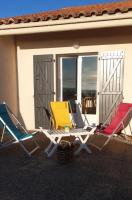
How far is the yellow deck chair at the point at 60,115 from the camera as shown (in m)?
5.54

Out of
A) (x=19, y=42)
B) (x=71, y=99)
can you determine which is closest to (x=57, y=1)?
(x=19, y=42)

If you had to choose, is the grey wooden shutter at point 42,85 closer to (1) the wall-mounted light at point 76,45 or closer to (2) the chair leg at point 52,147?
(1) the wall-mounted light at point 76,45

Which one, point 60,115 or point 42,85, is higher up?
point 42,85

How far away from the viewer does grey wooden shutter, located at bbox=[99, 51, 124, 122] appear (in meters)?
6.05

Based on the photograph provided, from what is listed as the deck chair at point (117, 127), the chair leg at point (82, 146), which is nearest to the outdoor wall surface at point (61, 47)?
the deck chair at point (117, 127)

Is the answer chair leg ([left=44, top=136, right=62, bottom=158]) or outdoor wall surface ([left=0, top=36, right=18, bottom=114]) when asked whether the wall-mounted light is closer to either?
outdoor wall surface ([left=0, top=36, right=18, bottom=114])

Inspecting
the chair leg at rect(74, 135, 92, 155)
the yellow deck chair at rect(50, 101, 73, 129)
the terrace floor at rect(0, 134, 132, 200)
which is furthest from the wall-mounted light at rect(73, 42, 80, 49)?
the terrace floor at rect(0, 134, 132, 200)

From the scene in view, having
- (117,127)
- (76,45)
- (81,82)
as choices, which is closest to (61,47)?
(76,45)

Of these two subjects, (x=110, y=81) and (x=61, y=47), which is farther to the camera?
(x=61, y=47)

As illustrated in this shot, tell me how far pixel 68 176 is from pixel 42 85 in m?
3.54

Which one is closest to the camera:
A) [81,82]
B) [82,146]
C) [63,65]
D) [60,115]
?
[82,146]

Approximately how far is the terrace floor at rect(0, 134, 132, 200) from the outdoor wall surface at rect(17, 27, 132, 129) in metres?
2.26

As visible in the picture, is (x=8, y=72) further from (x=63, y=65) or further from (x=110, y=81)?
(x=110, y=81)

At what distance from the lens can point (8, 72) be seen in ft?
22.4
